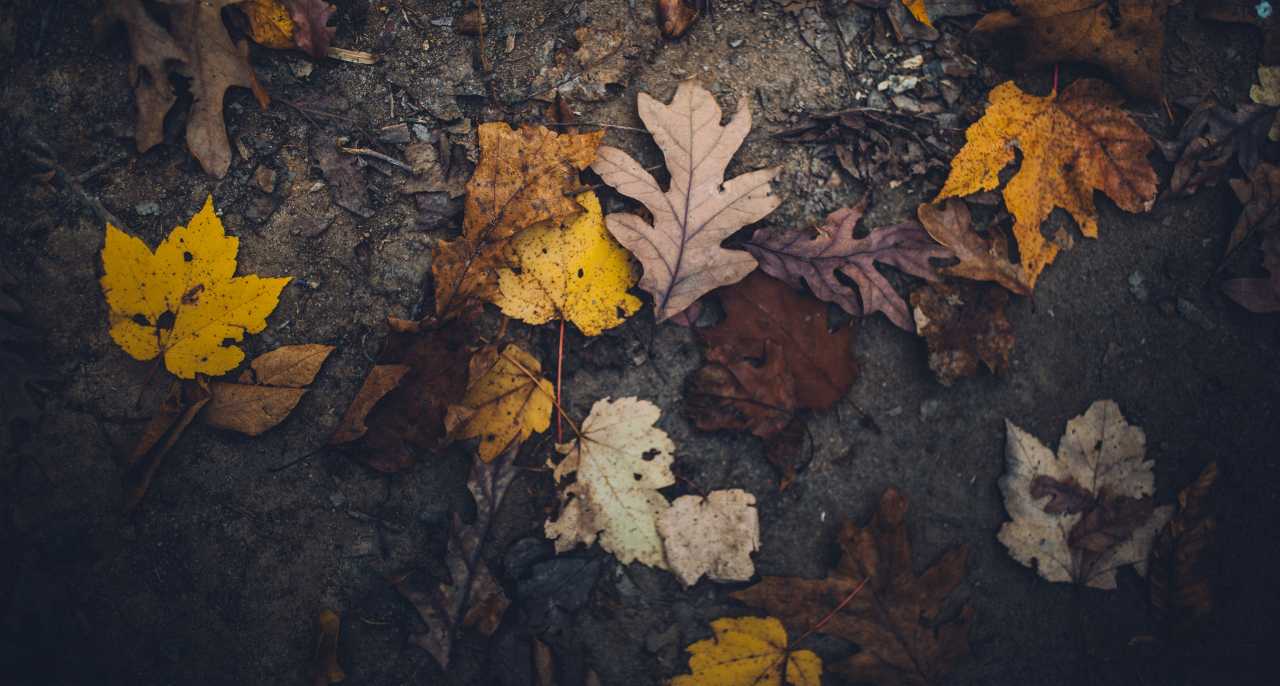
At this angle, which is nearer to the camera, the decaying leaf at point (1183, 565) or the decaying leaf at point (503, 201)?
the decaying leaf at point (503, 201)

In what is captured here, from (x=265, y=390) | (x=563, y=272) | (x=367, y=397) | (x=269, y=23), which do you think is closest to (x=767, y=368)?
(x=563, y=272)

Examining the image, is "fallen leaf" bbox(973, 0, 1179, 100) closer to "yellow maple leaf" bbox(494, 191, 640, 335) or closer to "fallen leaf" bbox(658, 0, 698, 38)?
"fallen leaf" bbox(658, 0, 698, 38)

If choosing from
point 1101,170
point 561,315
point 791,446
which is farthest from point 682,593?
point 1101,170

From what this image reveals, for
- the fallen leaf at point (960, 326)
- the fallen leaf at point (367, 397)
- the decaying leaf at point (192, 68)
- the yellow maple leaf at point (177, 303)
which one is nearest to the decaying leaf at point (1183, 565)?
the fallen leaf at point (960, 326)

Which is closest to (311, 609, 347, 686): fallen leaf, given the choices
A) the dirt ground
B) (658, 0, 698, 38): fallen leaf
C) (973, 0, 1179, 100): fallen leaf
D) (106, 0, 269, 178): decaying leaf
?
the dirt ground

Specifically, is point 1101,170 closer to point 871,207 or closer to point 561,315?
point 871,207

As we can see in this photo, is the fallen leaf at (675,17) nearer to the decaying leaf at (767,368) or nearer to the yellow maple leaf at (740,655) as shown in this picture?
the decaying leaf at (767,368)
